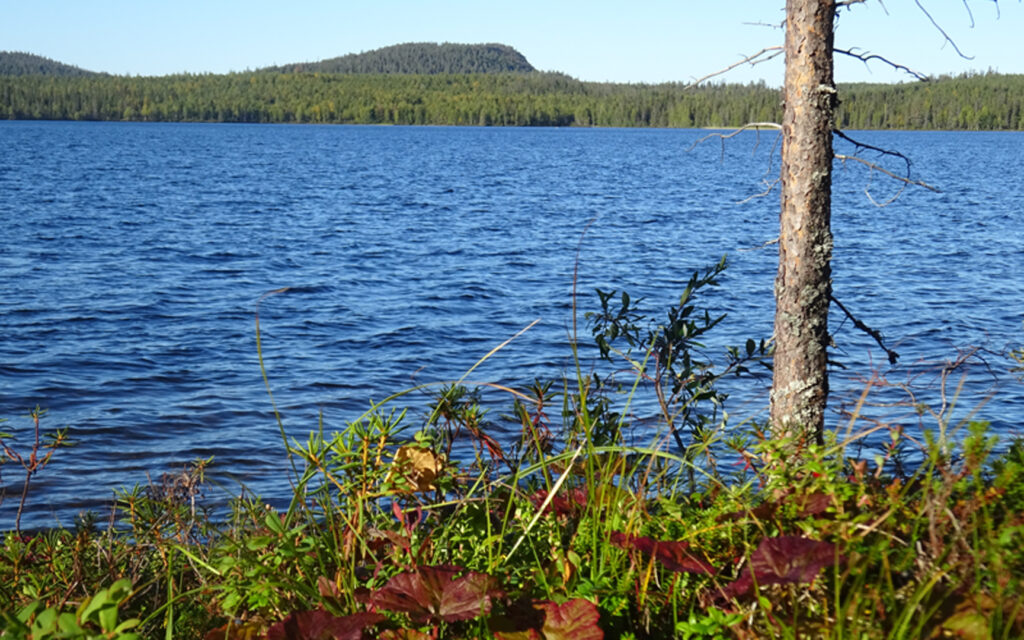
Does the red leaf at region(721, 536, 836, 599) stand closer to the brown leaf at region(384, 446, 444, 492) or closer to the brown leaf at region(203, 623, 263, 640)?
the brown leaf at region(384, 446, 444, 492)

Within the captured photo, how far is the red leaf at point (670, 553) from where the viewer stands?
90.1 inches

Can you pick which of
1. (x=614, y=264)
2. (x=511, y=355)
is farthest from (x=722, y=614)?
(x=614, y=264)

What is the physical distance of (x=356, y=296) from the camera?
1616cm

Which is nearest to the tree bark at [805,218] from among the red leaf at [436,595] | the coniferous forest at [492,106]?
the red leaf at [436,595]

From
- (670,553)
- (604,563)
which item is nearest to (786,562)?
(670,553)

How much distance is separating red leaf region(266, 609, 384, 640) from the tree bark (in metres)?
3.02

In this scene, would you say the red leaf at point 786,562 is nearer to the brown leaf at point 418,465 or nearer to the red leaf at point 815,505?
the red leaf at point 815,505

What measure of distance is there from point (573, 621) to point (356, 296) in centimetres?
1437

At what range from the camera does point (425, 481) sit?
290cm

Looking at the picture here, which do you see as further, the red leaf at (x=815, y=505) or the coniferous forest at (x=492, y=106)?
the coniferous forest at (x=492, y=106)

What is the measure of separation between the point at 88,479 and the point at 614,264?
1369cm

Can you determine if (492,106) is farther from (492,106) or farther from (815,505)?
(815,505)

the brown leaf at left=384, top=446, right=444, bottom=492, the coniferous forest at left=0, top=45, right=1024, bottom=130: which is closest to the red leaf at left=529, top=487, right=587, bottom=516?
the brown leaf at left=384, top=446, right=444, bottom=492

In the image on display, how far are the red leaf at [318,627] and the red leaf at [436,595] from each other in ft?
0.29
